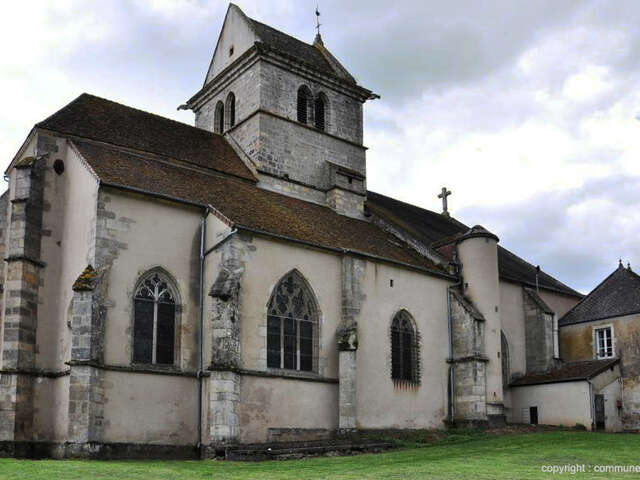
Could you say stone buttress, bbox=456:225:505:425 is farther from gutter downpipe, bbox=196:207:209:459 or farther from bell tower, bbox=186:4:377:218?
gutter downpipe, bbox=196:207:209:459

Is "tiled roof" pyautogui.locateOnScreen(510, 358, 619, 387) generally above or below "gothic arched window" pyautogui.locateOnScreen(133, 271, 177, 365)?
below

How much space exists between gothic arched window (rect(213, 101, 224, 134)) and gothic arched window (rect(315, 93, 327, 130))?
431 cm

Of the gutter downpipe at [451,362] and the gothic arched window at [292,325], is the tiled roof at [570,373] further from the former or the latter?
the gothic arched window at [292,325]

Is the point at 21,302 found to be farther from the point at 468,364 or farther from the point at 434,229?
the point at 434,229

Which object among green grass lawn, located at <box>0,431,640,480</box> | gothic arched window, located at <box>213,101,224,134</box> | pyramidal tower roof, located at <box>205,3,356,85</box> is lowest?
green grass lawn, located at <box>0,431,640,480</box>

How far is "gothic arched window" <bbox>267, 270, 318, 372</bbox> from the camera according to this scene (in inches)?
964

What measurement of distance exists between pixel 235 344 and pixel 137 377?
2.94 m

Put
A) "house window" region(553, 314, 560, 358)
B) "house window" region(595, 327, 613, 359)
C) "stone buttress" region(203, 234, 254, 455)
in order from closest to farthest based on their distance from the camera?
1. "stone buttress" region(203, 234, 254, 455)
2. "house window" region(595, 327, 613, 359)
3. "house window" region(553, 314, 560, 358)

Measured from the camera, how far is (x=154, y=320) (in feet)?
76.1

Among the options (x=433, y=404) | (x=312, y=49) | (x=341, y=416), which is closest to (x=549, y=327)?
(x=433, y=404)

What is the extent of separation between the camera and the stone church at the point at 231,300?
2227cm

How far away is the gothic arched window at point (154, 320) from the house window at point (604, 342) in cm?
1885

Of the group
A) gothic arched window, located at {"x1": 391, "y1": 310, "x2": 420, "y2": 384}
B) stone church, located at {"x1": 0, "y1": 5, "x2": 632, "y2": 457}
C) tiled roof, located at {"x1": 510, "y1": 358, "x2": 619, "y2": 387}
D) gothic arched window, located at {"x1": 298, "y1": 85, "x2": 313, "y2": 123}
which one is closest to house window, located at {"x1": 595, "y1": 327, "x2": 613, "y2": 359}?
tiled roof, located at {"x1": 510, "y1": 358, "x2": 619, "y2": 387}

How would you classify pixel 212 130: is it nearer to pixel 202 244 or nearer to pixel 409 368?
pixel 202 244
